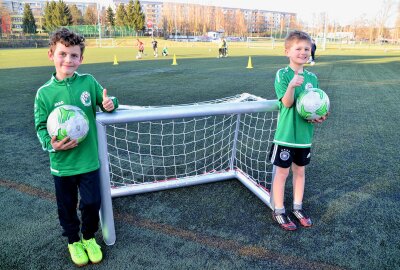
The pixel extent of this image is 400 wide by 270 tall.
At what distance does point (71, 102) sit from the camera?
2.33 metres

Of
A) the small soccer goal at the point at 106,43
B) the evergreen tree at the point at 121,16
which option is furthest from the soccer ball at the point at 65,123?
the evergreen tree at the point at 121,16

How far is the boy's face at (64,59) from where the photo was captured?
231 centimetres

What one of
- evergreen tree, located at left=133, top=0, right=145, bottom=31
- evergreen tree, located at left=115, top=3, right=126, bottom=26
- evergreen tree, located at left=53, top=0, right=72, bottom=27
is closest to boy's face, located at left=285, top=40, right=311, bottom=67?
evergreen tree, located at left=53, top=0, right=72, bottom=27

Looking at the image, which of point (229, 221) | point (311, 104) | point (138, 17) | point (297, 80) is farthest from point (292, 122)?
point (138, 17)

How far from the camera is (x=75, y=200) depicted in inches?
102

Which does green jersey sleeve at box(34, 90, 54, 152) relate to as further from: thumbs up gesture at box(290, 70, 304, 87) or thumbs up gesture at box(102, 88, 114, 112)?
thumbs up gesture at box(290, 70, 304, 87)

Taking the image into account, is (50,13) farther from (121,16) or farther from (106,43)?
(106,43)

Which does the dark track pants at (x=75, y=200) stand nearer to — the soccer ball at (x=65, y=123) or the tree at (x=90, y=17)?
the soccer ball at (x=65, y=123)

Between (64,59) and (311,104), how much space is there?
6.31 ft

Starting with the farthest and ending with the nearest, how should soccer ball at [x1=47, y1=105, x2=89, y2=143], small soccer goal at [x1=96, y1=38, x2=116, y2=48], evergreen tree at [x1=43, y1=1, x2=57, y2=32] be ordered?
evergreen tree at [x1=43, y1=1, x2=57, y2=32]
small soccer goal at [x1=96, y1=38, x2=116, y2=48]
soccer ball at [x1=47, y1=105, x2=89, y2=143]

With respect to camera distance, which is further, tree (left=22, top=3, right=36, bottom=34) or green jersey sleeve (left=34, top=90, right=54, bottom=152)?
tree (left=22, top=3, right=36, bottom=34)

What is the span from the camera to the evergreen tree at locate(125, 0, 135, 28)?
77.2 meters

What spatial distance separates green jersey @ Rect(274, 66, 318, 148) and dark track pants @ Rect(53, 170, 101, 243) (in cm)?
163

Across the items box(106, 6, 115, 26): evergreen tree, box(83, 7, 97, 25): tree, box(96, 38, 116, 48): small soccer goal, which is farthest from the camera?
box(83, 7, 97, 25): tree
